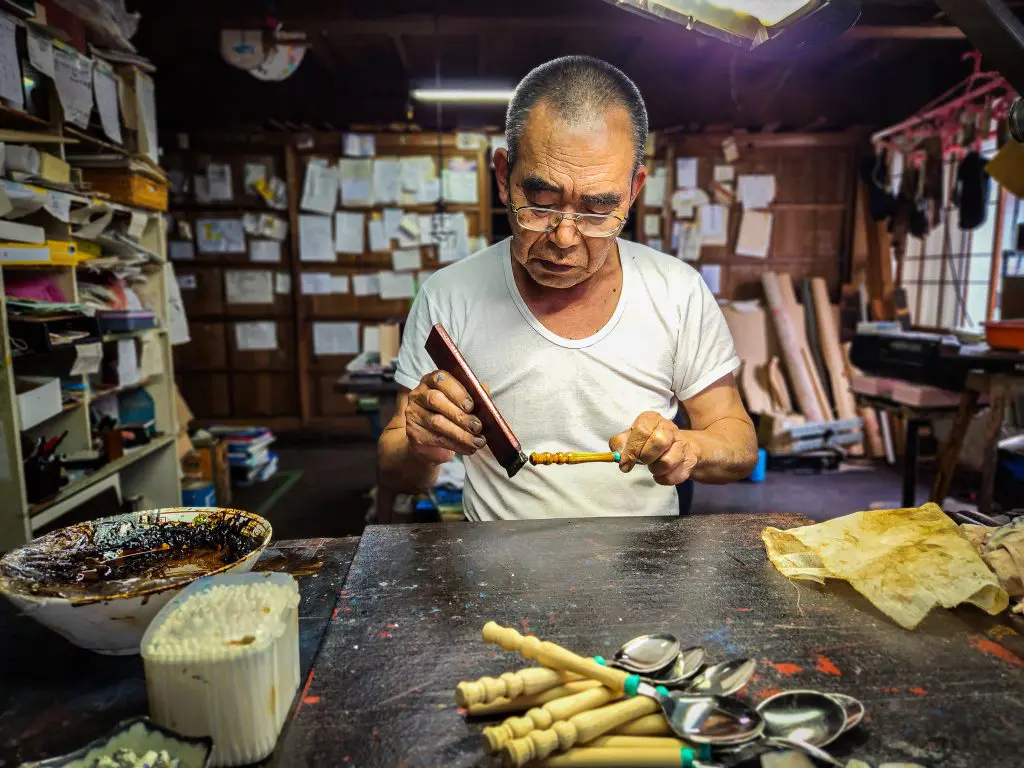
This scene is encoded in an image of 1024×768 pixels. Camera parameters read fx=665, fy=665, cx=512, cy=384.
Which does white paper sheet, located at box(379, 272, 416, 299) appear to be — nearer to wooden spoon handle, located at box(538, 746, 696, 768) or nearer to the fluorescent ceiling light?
the fluorescent ceiling light

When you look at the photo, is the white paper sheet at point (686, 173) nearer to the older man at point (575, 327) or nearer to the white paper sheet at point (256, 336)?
the white paper sheet at point (256, 336)

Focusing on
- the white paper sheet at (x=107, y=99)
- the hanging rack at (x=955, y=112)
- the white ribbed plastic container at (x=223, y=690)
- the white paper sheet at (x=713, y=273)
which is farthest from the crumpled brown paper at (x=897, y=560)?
the white paper sheet at (x=713, y=273)

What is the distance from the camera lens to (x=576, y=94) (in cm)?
169

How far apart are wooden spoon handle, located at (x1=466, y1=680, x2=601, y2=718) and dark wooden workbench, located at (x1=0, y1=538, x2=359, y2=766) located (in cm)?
33

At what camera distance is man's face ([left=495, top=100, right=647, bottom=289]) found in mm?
1688

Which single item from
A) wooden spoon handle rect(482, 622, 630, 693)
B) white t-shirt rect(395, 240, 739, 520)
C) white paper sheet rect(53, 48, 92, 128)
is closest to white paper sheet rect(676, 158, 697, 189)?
white paper sheet rect(53, 48, 92, 128)

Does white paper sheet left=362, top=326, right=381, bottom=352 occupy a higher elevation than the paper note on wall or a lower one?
lower

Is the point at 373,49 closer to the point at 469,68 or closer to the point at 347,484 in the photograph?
the point at 469,68

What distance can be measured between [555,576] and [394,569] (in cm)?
33

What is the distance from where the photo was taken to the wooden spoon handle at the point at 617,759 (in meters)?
→ 0.81

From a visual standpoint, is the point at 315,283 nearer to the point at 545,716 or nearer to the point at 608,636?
the point at 608,636

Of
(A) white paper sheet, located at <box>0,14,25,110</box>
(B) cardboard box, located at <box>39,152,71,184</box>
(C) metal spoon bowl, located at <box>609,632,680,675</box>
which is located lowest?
(C) metal spoon bowl, located at <box>609,632,680,675</box>

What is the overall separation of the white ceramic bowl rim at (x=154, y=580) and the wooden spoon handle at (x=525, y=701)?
448 mm

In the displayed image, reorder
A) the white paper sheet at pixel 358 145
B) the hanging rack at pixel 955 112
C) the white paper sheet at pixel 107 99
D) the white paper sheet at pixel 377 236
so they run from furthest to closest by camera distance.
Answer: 1. the white paper sheet at pixel 377 236
2. the white paper sheet at pixel 358 145
3. the hanging rack at pixel 955 112
4. the white paper sheet at pixel 107 99
